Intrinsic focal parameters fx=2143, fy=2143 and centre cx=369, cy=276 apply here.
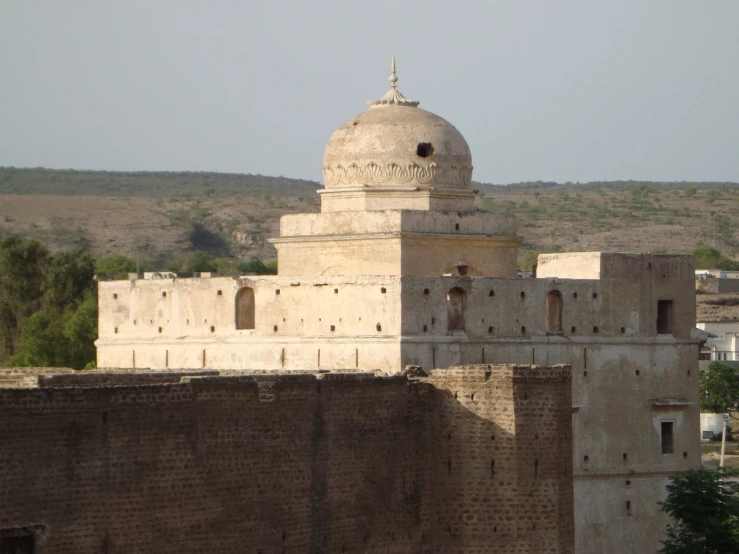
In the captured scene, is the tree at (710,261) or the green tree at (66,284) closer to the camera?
the green tree at (66,284)

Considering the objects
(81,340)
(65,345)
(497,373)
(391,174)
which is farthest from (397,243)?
(65,345)

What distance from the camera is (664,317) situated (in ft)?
105

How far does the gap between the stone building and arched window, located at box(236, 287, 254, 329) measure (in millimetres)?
26

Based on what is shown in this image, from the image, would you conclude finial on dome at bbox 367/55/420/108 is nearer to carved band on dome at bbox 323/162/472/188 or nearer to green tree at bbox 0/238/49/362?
carved band on dome at bbox 323/162/472/188

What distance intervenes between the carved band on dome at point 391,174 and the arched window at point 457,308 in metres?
2.52

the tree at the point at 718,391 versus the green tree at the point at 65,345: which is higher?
the green tree at the point at 65,345

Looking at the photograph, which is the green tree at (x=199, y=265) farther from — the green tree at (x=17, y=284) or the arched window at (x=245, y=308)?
the arched window at (x=245, y=308)

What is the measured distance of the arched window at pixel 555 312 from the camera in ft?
99.1

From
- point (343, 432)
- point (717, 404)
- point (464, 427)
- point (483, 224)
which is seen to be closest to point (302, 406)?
point (343, 432)

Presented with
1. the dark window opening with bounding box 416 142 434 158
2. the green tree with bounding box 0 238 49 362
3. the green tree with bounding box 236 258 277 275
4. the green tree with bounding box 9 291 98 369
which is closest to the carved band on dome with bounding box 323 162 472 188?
the dark window opening with bounding box 416 142 434 158

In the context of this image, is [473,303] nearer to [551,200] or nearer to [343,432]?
[343,432]

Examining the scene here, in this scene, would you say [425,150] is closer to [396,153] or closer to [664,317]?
[396,153]

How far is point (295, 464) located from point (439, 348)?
20.8 feet

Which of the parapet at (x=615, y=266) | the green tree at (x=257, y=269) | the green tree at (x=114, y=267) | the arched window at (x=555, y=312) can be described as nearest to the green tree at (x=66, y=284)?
the green tree at (x=114, y=267)
